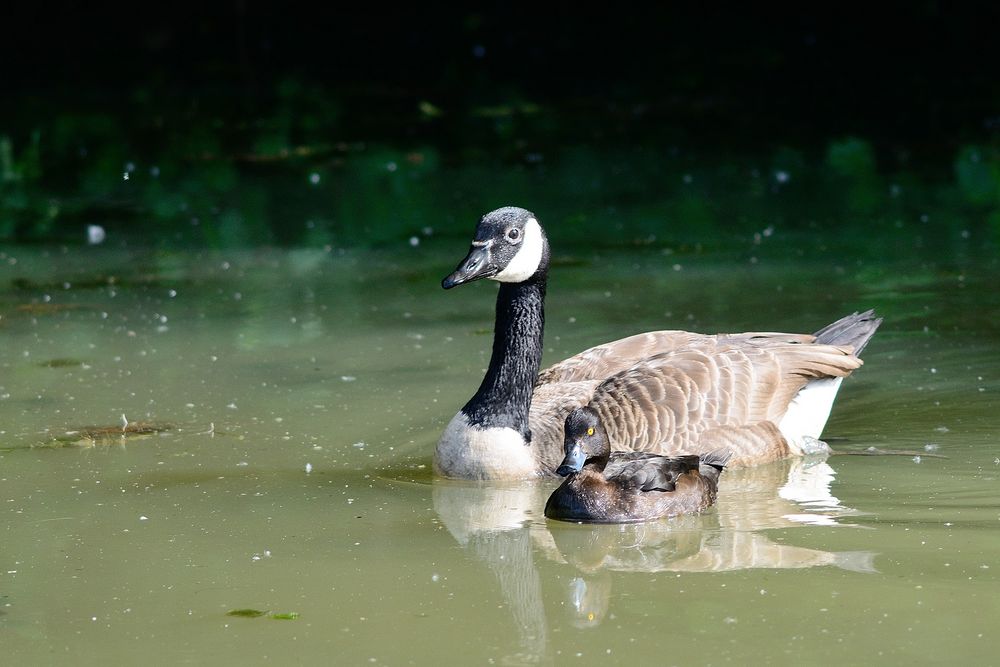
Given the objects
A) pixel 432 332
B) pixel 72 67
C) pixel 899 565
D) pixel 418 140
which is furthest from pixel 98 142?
pixel 899 565

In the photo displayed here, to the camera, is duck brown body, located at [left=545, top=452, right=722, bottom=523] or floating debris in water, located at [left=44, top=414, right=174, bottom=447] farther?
floating debris in water, located at [left=44, top=414, right=174, bottom=447]

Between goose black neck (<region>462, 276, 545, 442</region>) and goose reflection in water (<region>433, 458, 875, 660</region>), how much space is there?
34 centimetres

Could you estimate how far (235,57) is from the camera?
24.3 metres

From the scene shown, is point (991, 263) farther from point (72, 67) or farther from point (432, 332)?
point (72, 67)

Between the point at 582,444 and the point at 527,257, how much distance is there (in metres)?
1.32

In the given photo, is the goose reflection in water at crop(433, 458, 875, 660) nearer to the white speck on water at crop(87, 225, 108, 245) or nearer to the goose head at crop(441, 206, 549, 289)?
the goose head at crop(441, 206, 549, 289)

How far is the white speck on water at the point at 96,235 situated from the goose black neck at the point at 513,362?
6902mm

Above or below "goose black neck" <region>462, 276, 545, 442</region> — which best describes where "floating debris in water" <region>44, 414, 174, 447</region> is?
below

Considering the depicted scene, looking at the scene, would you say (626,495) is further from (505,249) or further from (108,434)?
(108,434)

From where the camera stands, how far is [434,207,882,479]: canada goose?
7.40 metres

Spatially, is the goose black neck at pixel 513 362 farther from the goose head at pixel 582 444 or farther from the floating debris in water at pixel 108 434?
the floating debris in water at pixel 108 434

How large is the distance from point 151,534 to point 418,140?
12541 millimetres

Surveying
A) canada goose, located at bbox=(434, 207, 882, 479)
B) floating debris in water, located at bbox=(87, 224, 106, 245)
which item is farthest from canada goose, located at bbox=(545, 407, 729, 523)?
floating debris in water, located at bbox=(87, 224, 106, 245)

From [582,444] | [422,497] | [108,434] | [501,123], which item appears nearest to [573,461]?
[582,444]
